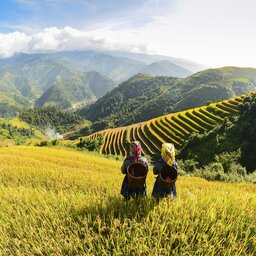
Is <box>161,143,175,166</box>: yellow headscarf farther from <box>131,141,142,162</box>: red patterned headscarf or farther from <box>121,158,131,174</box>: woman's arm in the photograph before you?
<box>121,158,131,174</box>: woman's arm

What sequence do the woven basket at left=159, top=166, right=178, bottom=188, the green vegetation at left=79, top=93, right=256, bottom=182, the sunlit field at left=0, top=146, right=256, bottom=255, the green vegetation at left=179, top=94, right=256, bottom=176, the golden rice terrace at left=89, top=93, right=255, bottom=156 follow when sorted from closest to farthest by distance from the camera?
the sunlit field at left=0, top=146, right=256, bottom=255 < the woven basket at left=159, top=166, right=178, bottom=188 < the green vegetation at left=79, top=93, right=256, bottom=182 < the green vegetation at left=179, top=94, right=256, bottom=176 < the golden rice terrace at left=89, top=93, right=255, bottom=156

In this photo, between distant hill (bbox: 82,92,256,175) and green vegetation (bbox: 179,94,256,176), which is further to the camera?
green vegetation (bbox: 179,94,256,176)

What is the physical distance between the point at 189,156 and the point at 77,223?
43420 millimetres

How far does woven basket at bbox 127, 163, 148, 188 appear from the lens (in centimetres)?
453

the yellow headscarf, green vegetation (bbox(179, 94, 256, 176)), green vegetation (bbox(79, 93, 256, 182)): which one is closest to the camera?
the yellow headscarf

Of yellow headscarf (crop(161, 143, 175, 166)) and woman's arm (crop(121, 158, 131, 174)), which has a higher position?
yellow headscarf (crop(161, 143, 175, 166))

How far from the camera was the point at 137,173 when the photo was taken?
16.1ft

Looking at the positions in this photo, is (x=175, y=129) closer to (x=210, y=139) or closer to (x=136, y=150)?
(x=210, y=139)

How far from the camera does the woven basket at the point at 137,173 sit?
14.9 ft

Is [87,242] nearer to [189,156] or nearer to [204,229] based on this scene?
[204,229]

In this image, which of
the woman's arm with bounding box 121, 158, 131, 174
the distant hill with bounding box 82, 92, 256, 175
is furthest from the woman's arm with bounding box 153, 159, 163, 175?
the distant hill with bounding box 82, 92, 256, 175

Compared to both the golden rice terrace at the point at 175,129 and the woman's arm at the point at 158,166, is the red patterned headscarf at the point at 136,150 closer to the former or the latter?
the woman's arm at the point at 158,166

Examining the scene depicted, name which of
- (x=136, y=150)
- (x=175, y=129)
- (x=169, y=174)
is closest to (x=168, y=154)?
(x=169, y=174)

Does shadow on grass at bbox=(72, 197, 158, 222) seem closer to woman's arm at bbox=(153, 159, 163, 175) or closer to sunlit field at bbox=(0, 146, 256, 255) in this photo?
sunlit field at bbox=(0, 146, 256, 255)
